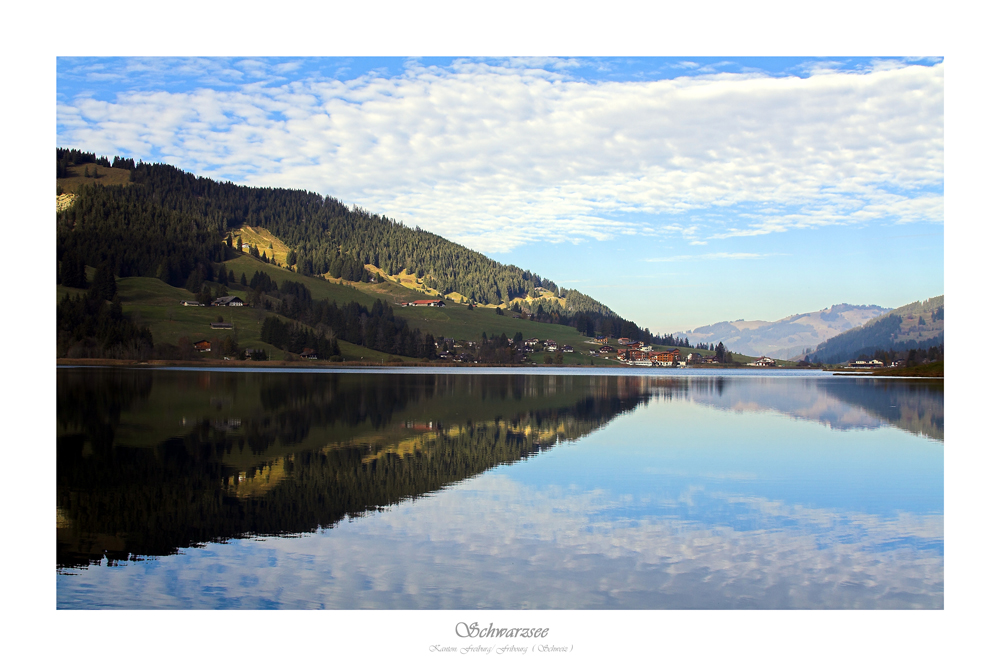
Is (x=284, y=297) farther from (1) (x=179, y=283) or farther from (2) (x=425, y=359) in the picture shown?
(2) (x=425, y=359)

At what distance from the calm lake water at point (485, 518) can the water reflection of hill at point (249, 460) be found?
0.30 feet

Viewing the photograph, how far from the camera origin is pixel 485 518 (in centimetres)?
1452

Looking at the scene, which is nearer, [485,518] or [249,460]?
[485,518]

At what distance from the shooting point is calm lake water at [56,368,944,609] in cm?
1085

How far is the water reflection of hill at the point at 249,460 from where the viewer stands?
13789 mm

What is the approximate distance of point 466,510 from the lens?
15.1 m

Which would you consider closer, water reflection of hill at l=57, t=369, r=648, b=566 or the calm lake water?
the calm lake water


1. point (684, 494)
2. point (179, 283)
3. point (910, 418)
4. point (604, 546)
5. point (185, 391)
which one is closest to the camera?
point (604, 546)

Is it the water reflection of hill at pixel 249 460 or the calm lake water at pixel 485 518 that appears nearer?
the calm lake water at pixel 485 518

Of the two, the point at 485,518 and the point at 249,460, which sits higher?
the point at 249,460

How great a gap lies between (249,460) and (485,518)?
31.0 ft

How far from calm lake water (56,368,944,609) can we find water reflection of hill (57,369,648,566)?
0.09 metres
